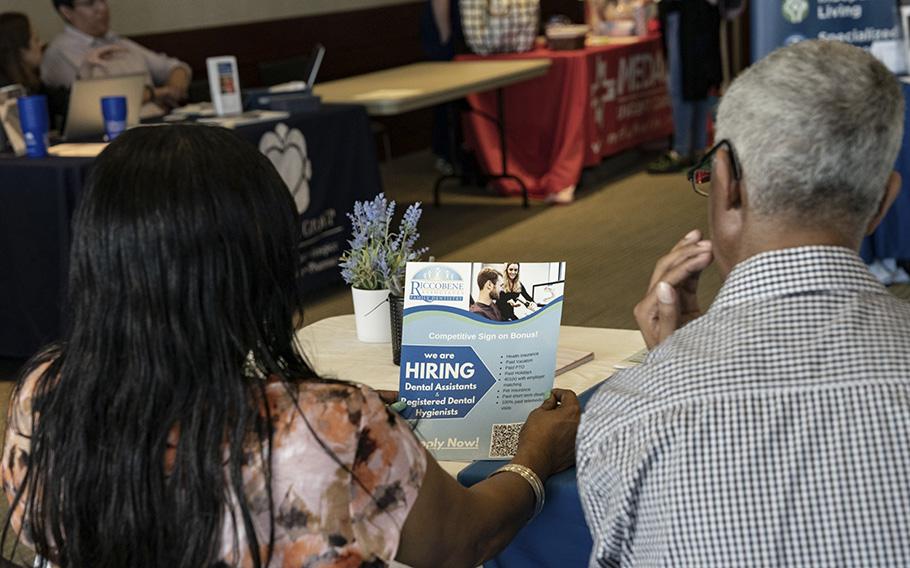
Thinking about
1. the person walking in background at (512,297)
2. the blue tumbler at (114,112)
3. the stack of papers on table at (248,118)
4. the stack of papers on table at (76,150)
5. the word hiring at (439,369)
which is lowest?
the word hiring at (439,369)

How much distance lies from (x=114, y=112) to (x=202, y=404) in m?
3.57

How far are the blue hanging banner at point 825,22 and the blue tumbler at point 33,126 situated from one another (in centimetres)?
287

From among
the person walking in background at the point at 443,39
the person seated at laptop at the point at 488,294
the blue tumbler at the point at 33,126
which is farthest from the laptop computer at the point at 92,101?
the person seated at laptop at the point at 488,294

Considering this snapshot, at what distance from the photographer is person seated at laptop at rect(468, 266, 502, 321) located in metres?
1.87

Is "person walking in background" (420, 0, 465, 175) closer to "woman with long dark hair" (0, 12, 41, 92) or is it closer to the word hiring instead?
"woman with long dark hair" (0, 12, 41, 92)

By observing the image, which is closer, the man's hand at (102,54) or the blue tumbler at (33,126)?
the blue tumbler at (33,126)

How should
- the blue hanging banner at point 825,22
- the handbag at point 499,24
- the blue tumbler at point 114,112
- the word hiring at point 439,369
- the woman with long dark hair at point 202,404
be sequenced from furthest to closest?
the handbag at point 499,24
the blue hanging banner at point 825,22
the blue tumbler at point 114,112
the word hiring at point 439,369
the woman with long dark hair at point 202,404

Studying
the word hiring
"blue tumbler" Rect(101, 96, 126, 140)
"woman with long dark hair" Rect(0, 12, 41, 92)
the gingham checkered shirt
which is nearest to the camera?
the gingham checkered shirt

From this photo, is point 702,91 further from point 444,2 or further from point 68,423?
point 68,423

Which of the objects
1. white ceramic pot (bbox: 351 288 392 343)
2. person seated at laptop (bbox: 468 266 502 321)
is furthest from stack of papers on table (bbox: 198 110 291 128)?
person seated at laptop (bbox: 468 266 502 321)

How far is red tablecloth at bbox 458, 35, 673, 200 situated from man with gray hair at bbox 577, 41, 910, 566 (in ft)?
18.9

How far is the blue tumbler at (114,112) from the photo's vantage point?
15.0 ft

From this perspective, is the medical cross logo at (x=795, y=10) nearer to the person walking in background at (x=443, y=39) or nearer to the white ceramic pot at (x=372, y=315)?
the person walking in background at (x=443, y=39)

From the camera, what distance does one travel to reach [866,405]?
1.12 m
